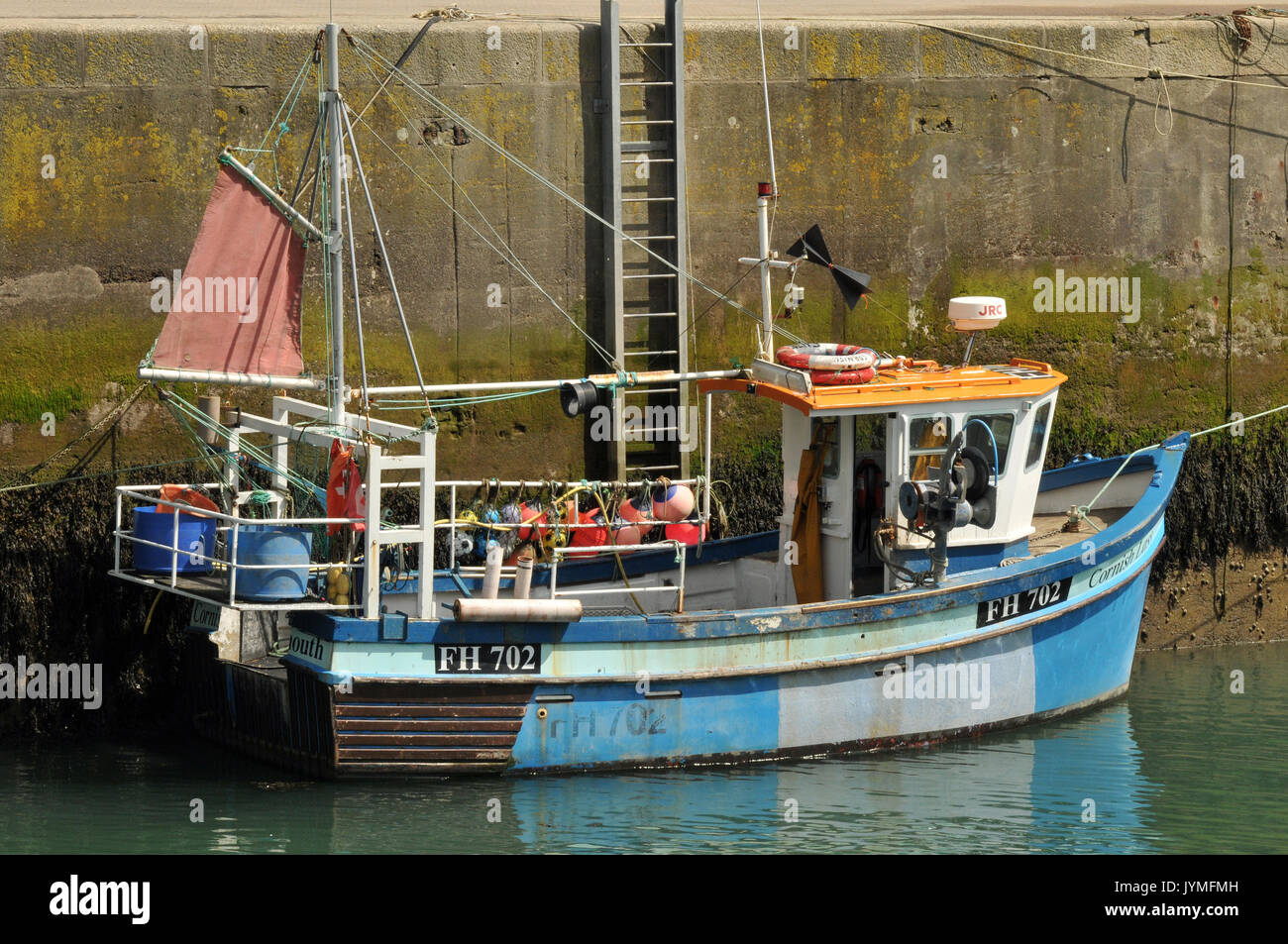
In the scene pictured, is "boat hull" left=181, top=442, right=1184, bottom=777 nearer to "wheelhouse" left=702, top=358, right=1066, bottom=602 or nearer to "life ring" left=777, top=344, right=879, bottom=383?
"wheelhouse" left=702, top=358, right=1066, bottom=602

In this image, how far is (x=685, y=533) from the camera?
40.5ft

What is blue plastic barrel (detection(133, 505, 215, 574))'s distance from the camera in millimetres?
11062

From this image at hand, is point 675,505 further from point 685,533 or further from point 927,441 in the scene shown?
point 927,441

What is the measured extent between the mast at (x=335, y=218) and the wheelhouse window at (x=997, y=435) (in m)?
3.88

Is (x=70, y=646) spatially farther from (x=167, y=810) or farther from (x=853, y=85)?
(x=853, y=85)

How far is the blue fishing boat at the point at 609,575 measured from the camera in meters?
10.5

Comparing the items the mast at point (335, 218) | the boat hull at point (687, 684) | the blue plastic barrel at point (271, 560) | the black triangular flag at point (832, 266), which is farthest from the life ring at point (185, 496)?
the black triangular flag at point (832, 266)

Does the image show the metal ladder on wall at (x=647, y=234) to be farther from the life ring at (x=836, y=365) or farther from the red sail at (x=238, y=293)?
the red sail at (x=238, y=293)

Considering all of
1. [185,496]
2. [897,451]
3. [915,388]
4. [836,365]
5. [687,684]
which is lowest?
[687,684]

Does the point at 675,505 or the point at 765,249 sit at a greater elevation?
the point at 765,249

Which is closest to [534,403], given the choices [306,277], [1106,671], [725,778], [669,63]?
[306,277]

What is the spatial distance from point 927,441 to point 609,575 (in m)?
2.28

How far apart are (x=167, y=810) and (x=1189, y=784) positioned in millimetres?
5908

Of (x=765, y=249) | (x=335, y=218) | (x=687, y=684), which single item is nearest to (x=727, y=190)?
(x=765, y=249)
